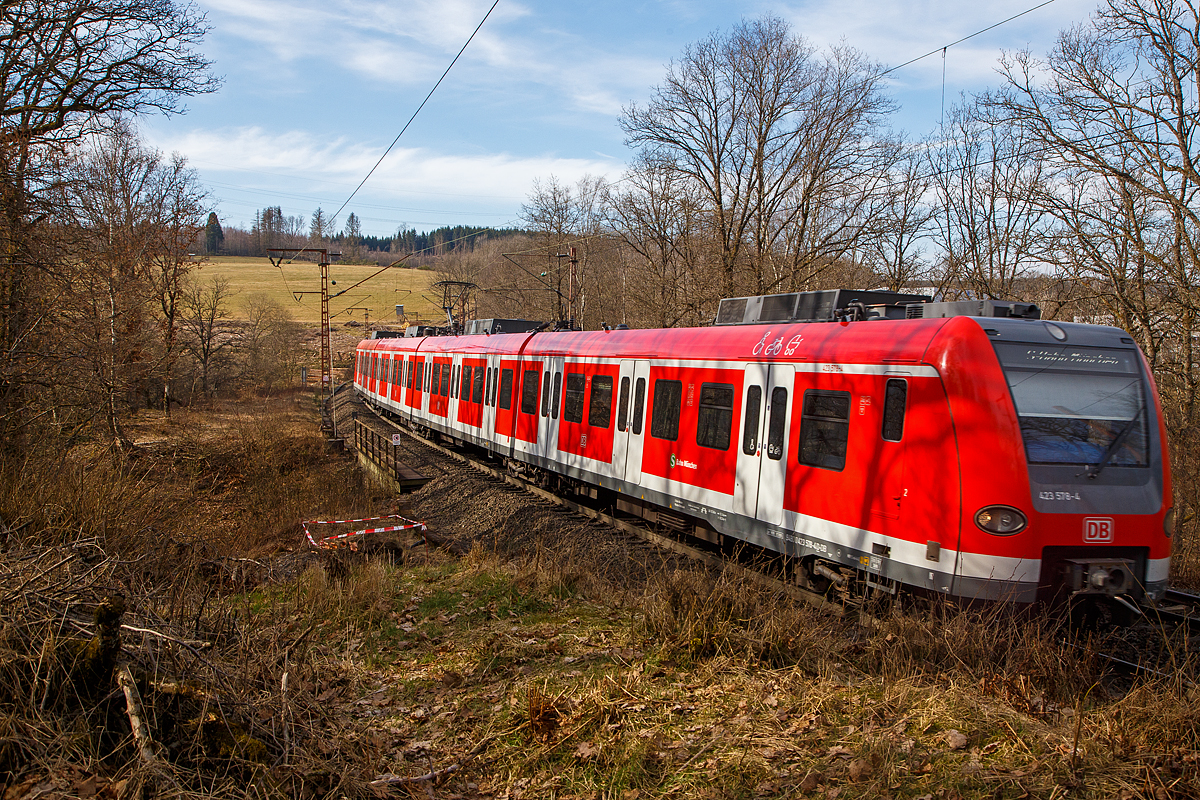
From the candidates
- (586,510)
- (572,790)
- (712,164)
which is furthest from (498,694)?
(712,164)

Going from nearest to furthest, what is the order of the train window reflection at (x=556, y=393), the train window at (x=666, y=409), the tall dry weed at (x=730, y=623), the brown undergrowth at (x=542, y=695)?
the brown undergrowth at (x=542, y=695) < the tall dry weed at (x=730, y=623) < the train window at (x=666, y=409) < the train window reflection at (x=556, y=393)

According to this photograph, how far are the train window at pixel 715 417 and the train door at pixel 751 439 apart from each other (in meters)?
0.26

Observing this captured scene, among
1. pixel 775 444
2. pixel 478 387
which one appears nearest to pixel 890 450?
pixel 775 444

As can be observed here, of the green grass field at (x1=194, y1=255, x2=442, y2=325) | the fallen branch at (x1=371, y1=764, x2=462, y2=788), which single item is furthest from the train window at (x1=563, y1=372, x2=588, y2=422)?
the green grass field at (x1=194, y1=255, x2=442, y2=325)

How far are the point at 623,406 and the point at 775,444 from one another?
375cm

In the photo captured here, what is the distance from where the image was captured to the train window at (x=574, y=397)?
501 inches

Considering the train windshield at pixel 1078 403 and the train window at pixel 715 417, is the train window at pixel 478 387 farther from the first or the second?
the train windshield at pixel 1078 403

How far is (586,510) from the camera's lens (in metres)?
12.9

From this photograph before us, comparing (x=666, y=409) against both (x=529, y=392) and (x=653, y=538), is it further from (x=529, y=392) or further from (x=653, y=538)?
(x=529, y=392)

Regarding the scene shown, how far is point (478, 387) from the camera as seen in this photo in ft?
59.6

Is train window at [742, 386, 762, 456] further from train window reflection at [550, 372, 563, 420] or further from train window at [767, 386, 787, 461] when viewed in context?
train window reflection at [550, 372, 563, 420]

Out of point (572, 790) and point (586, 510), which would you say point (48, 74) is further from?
point (572, 790)

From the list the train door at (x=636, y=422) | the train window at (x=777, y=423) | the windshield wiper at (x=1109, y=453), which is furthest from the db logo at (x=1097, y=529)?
the train door at (x=636, y=422)

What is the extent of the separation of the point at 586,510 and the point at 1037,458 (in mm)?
8108
